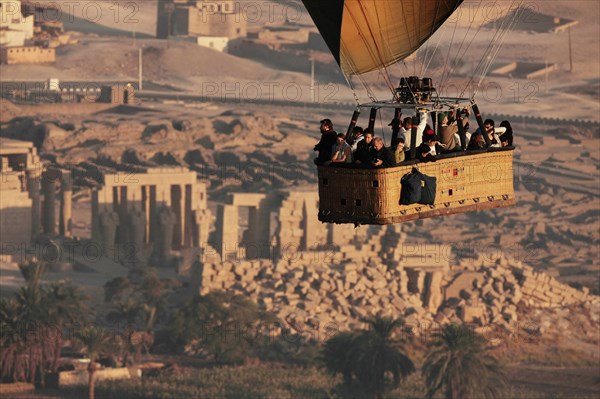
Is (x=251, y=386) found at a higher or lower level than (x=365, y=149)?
lower

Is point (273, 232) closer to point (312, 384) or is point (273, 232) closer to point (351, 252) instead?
point (351, 252)

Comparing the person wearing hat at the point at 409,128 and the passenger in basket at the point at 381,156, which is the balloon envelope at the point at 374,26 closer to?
the person wearing hat at the point at 409,128

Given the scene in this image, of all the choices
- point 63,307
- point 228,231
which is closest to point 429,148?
point 63,307

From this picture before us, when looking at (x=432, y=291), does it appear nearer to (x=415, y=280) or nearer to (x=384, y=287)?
(x=415, y=280)

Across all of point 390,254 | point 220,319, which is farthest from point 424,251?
point 220,319

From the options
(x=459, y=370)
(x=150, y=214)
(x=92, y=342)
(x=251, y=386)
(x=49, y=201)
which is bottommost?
(x=251, y=386)

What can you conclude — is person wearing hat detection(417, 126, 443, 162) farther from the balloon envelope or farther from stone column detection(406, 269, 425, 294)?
stone column detection(406, 269, 425, 294)

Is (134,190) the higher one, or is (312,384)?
(134,190)
